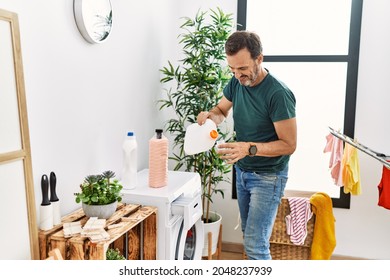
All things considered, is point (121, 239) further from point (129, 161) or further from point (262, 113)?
point (262, 113)

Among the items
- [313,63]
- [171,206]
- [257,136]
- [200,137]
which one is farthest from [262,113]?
[313,63]

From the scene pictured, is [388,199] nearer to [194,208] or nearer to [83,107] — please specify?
[194,208]

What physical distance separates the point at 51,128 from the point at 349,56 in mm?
2177

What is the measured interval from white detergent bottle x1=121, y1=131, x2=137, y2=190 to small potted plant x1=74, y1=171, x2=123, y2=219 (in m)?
0.32

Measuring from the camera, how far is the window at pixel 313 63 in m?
2.82

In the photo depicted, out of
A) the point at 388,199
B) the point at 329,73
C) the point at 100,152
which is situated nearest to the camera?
the point at 100,152

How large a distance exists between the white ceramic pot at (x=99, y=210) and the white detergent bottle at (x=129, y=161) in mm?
356

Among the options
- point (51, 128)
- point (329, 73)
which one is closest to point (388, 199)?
point (329, 73)

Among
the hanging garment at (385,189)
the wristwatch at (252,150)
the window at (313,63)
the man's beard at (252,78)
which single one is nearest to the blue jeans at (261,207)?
the wristwatch at (252,150)

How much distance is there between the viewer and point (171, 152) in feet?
10.00

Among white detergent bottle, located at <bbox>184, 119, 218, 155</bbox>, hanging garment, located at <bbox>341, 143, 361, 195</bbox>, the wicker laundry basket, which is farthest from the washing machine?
hanging garment, located at <bbox>341, 143, 361, 195</bbox>

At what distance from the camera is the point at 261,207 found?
1.93m

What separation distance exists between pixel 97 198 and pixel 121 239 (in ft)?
1.19

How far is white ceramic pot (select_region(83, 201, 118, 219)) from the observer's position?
5.16ft
